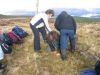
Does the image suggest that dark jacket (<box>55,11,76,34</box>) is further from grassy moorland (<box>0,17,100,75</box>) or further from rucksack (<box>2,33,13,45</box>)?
rucksack (<box>2,33,13,45</box>)

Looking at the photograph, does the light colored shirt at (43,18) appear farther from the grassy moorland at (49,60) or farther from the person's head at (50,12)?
the grassy moorland at (49,60)

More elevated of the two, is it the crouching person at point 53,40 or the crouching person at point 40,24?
the crouching person at point 40,24

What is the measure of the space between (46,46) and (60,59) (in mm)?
1390

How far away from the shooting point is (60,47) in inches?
634

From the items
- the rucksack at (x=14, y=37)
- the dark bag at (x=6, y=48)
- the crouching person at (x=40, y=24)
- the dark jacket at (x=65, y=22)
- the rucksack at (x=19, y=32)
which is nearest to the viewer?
the crouching person at (x=40, y=24)

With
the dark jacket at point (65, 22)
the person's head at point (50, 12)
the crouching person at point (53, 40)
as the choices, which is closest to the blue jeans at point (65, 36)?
the dark jacket at point (65, 22)

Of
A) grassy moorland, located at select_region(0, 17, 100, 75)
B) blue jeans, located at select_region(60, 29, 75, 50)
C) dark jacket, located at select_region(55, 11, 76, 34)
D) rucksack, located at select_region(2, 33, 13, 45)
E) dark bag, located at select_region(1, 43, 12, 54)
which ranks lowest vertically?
grassy moorland, located at select_region(0, 17, 100, 75)

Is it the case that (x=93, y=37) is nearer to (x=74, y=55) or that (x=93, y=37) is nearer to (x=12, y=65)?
(x=74, y=55)

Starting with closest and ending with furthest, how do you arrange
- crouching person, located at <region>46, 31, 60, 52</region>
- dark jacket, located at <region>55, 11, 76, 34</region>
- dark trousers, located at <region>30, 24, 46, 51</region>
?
1. dark jacket, located at <region>55, 11, 76, 34</region>
2. crouching person, located at <region>46, 31, 60, 52</region>
3. dark trousers, located at <region>30, 24, 46, 51</region>

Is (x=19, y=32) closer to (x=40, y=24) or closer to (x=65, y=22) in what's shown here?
(x=40, y=24)

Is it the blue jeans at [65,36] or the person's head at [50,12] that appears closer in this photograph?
the person's head at [50,12]

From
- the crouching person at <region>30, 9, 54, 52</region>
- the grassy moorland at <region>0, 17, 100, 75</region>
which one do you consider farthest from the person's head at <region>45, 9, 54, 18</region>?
the grassy moorland at <region>0, 17, 100, 75</region>

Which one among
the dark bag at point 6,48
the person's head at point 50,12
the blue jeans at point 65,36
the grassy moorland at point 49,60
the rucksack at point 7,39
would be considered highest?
the person's head at point 50,12

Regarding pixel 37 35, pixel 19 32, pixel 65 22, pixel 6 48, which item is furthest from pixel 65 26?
pixel 19 32
